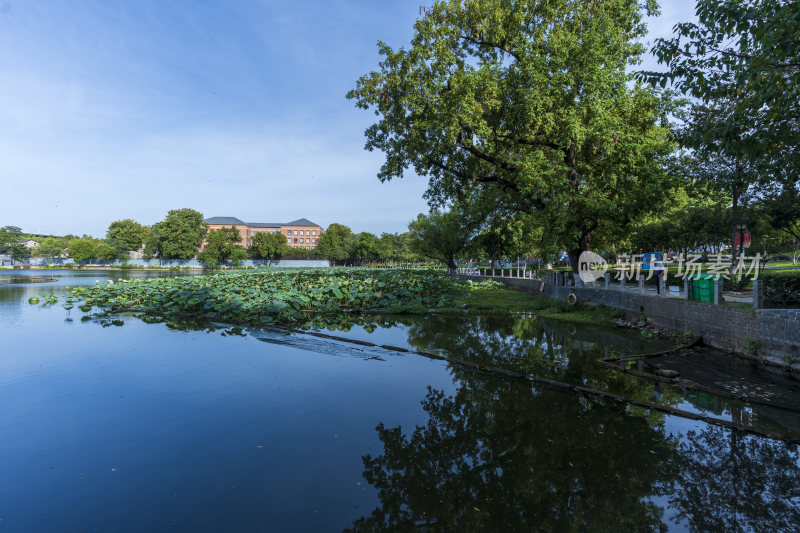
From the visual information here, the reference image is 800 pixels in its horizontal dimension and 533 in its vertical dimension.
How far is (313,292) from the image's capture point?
61.4ft

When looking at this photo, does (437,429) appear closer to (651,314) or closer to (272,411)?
(272,411)

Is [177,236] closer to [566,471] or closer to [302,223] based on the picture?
[302,223]

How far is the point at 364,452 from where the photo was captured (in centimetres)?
502

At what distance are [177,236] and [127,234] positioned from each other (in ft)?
71.6

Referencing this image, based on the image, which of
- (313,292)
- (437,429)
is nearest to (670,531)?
(437,429)

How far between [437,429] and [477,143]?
54.2ft

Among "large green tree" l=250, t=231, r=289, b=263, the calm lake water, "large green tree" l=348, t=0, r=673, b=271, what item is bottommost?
the calm lake water

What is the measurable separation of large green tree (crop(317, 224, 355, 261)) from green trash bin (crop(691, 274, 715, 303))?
267 ft

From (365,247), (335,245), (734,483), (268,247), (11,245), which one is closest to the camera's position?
(734,483)

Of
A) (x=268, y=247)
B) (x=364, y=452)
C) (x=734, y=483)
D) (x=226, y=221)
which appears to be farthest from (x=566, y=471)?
(x=226, y=221)

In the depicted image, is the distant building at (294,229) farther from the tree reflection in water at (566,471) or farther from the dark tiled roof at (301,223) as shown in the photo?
the tree reflection in water at (566,471)

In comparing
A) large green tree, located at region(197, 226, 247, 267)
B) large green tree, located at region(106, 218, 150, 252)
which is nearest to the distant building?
large green tree, located at region(106, 218, 150, 252)

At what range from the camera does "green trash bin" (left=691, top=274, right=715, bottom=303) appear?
1165cm

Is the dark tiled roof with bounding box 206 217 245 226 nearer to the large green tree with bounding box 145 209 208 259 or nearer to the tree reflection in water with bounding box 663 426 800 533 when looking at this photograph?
the large green tree with bounding box 145 209 208 259
